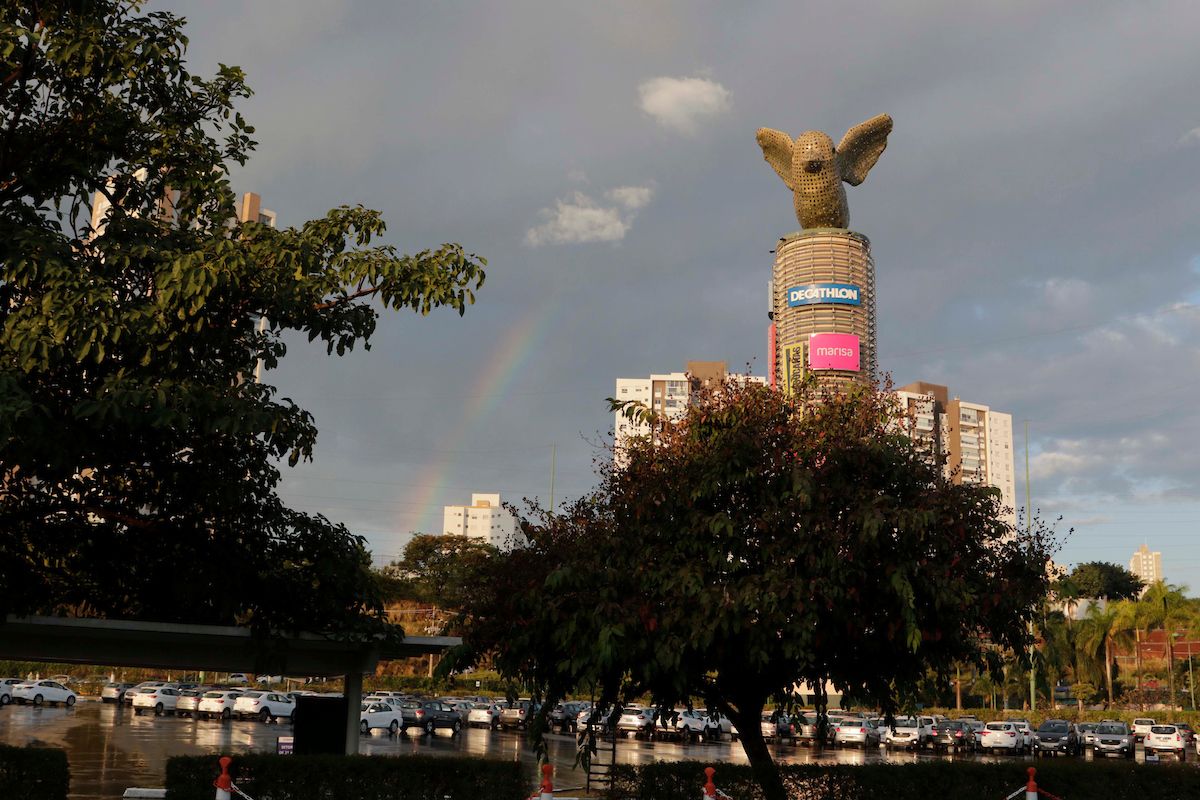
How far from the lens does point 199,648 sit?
18.4m

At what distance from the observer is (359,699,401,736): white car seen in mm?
46375

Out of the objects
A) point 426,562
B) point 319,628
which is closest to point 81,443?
point 319,628

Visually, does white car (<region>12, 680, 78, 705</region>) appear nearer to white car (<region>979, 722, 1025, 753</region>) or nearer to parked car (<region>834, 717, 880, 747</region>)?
parked car (<region>834, 717, 880, 747</region>)

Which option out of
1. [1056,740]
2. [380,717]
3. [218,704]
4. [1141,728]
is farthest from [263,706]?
[1141,728]

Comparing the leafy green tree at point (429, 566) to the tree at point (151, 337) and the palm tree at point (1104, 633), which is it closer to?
the palm tree at point (1104, 633)

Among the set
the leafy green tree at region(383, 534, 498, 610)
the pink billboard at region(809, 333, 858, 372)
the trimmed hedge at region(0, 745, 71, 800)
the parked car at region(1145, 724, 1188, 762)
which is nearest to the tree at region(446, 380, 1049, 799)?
the trimmed hedge at region(0, 745, 71, 800)

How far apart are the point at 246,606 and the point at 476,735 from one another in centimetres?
3641

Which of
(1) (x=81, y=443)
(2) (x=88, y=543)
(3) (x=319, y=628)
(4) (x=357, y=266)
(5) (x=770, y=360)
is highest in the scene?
(5) (x=770, y=360)

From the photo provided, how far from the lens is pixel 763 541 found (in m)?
13.8

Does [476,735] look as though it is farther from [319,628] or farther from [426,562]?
[426,562]

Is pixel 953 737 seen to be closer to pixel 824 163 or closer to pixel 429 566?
pixel 429 566

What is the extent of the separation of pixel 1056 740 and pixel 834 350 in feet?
179

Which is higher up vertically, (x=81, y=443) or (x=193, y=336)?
(x=193, y=336)

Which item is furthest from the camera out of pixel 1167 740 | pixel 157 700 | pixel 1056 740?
pixel 157 700
